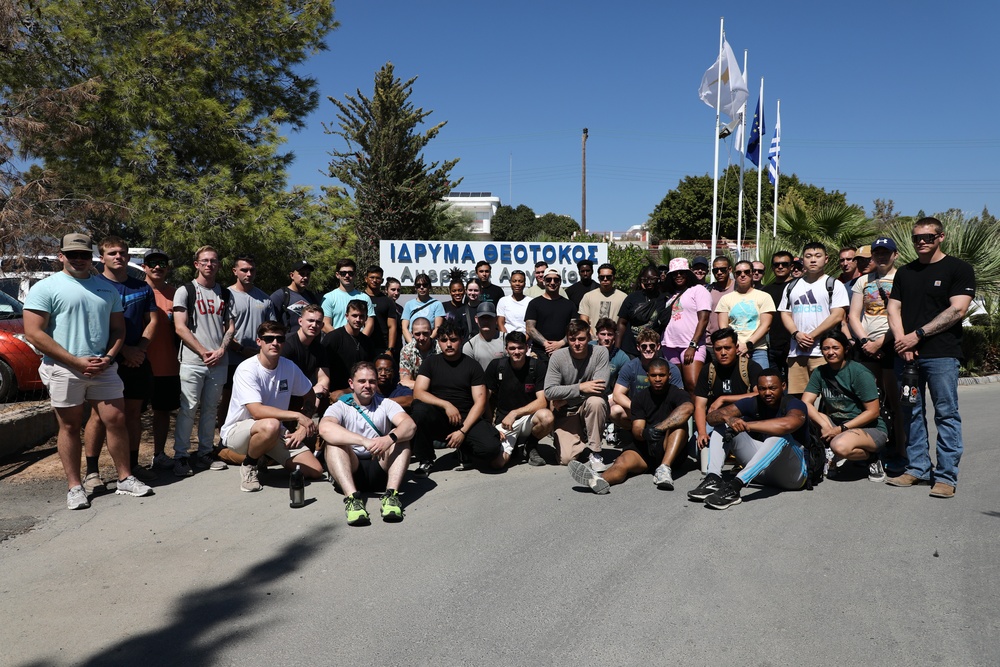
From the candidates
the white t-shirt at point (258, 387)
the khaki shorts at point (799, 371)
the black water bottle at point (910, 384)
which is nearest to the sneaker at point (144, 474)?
the white t-shirt at point (258, 387)

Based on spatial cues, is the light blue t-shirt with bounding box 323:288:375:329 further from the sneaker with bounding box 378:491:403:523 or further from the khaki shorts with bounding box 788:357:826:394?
the khaki shorts with bounding box 788:357:826:394

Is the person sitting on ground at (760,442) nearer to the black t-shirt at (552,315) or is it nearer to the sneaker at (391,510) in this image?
the sneaker at (391,510)

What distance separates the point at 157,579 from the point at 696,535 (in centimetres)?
338

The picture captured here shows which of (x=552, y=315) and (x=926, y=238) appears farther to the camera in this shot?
(x=552, y=315)

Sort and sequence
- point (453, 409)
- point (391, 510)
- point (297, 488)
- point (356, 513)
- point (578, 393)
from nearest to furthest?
1. point (356, 513)
2. point (391, 510)
3. point (297, 488)
4. point (453, 409)
5. point (578, 393)

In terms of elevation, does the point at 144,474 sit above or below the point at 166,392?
below

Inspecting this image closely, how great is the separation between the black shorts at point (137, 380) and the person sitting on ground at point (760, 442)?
4616 mm

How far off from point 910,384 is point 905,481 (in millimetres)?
833

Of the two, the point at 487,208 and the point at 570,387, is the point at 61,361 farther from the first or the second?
the point at 487,208

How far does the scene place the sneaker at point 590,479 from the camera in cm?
632

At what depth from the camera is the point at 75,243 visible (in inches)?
227

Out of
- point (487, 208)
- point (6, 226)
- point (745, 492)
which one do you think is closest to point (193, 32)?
point (6, 226)

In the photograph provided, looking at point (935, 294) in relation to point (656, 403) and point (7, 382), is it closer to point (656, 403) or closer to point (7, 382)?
point (656, 403)

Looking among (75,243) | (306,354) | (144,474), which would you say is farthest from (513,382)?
(75,243)
